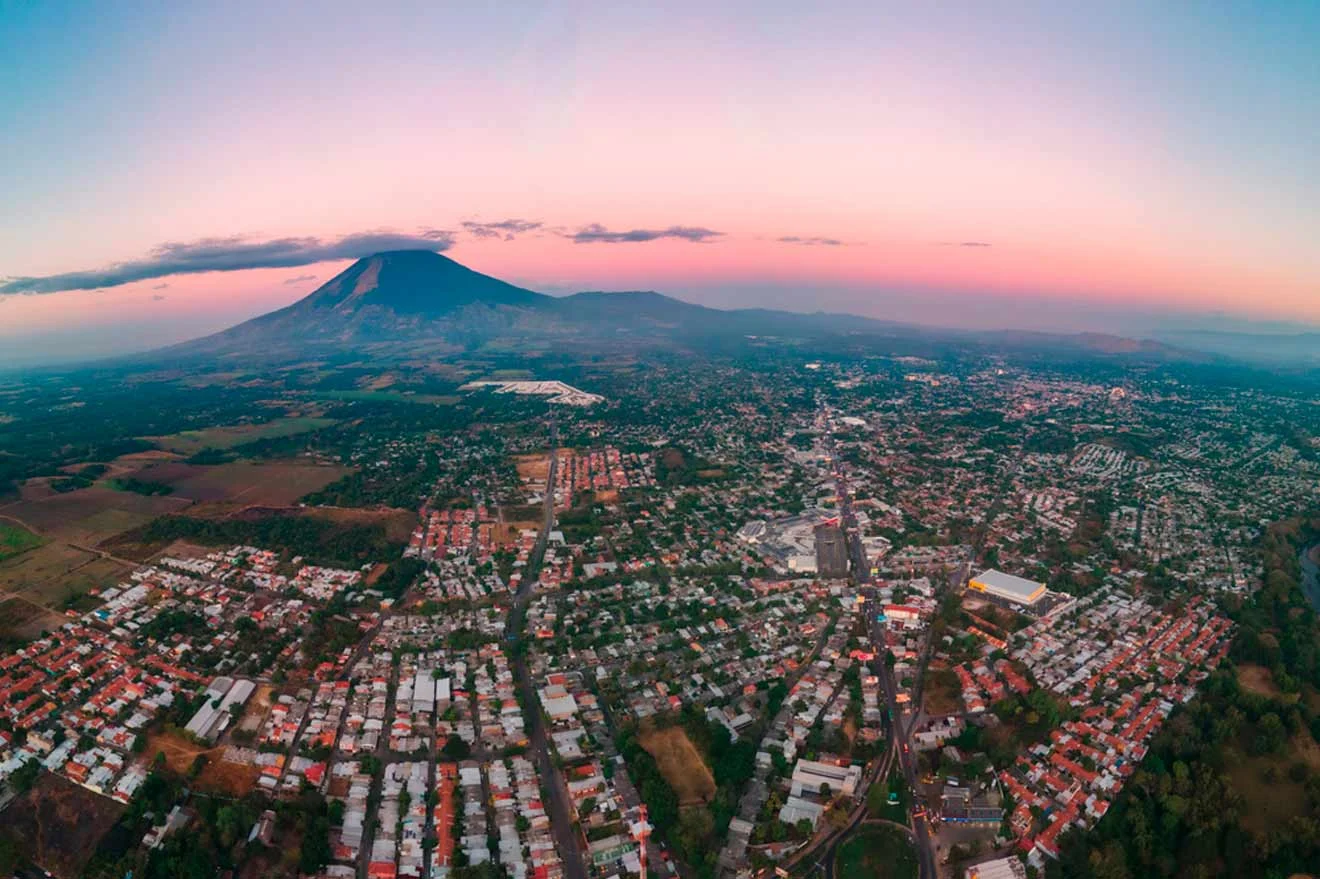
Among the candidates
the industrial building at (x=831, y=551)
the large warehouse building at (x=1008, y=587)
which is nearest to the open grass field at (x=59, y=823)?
the industrial building at (x=831, y=551)

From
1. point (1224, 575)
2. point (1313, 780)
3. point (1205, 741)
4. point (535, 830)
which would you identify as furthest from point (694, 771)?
point (1224, 575)

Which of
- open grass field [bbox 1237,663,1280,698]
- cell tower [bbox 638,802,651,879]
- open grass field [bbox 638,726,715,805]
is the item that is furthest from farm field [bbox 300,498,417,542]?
open grass field [bbox 1237,663,1280,698]

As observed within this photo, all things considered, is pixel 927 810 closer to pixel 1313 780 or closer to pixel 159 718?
pixel 1313 780

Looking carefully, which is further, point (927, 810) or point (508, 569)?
point (508, 569)

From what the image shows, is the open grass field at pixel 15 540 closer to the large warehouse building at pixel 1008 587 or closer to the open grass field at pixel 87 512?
the open grass field at pixel 87 512

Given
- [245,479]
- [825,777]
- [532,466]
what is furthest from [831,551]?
[245,479]

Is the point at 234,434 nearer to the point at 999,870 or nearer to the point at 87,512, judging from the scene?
the point at 87,512
